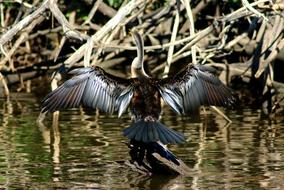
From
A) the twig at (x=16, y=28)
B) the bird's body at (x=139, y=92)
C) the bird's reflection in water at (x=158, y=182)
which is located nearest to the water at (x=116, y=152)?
the bird's reflection in water at (x=158, y=182)

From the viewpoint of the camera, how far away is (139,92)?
755 cm

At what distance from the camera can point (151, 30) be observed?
38.9 feet

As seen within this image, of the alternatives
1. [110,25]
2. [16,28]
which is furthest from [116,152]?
[16,28]

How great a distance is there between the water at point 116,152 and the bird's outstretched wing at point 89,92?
0.48 metres

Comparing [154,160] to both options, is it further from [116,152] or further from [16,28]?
[16,28]

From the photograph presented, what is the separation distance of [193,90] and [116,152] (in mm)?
942

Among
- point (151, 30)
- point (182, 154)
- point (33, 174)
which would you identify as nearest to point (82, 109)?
point (151, 30)

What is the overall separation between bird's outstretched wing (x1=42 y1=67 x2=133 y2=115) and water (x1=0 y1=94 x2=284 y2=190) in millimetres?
479

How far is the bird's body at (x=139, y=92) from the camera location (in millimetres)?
7566

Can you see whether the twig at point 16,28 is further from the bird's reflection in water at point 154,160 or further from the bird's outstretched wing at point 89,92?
the bird's reflection in water at point 154,160

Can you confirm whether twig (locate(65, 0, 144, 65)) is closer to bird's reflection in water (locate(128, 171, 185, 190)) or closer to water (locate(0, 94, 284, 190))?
water (locate(0, 94, 284, 190))

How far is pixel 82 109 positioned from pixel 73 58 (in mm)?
1988

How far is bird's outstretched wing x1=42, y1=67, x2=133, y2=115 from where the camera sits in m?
7.68

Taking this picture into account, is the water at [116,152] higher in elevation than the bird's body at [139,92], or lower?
lower
